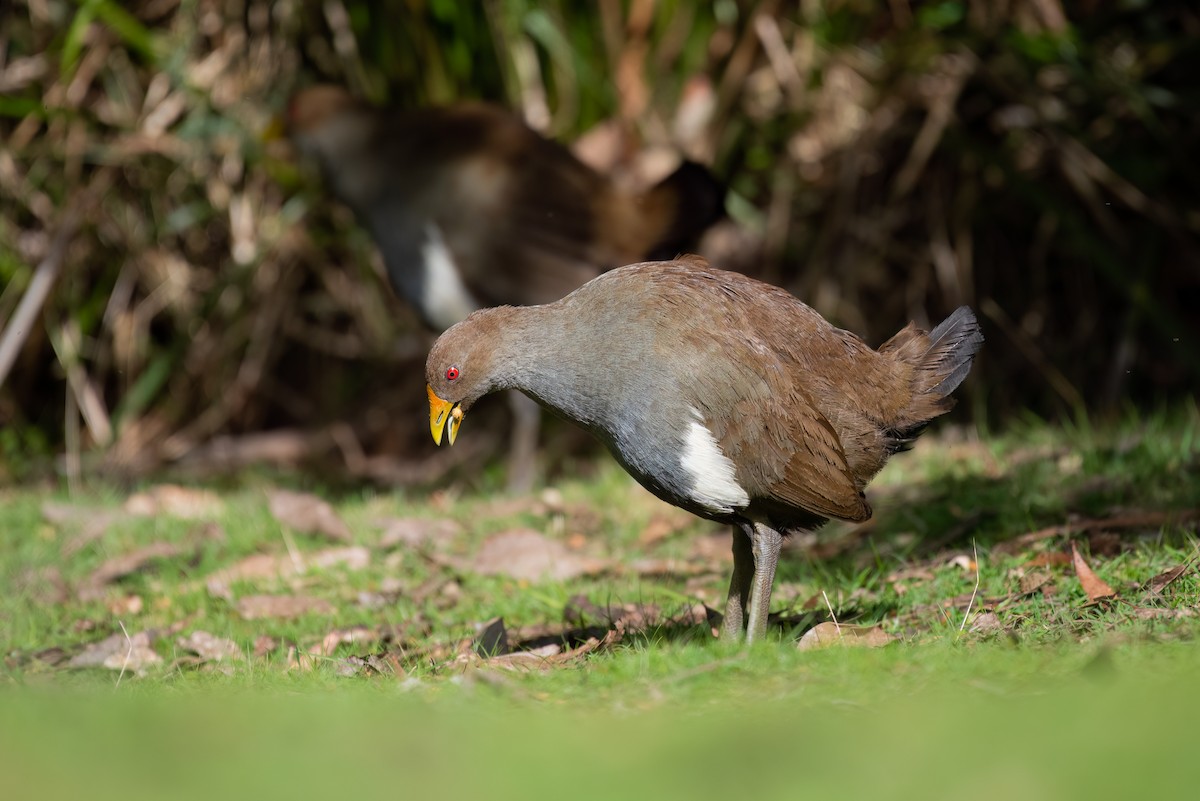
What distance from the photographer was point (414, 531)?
223 inches

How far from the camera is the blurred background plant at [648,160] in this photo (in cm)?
765

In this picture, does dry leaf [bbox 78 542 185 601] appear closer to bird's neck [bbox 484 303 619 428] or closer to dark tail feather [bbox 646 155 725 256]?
bird's neck [bbox 484 303 619 428]

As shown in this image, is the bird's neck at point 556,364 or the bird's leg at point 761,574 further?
the bird's neck at point 556,364

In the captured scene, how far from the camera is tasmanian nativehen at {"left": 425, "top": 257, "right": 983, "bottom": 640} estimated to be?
3.71 metres

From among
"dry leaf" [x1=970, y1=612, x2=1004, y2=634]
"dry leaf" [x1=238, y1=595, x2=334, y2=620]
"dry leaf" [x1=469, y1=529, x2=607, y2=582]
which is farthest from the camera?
"dry leaf" [x1=469, y1=529, x2=607, y2=582]

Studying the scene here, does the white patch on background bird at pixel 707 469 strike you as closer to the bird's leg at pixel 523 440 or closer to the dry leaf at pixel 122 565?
the dry leaf at pixel 122 565

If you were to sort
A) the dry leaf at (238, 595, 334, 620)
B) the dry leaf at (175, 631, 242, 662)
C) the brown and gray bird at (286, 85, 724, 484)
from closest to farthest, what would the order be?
the dry leaf at (175, 631, 242, 662) → the dry leaf at (238, 595, 334, 620) → the brown and gray bird at (286, 85, 724, 484)

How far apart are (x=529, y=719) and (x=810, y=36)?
6.07 m

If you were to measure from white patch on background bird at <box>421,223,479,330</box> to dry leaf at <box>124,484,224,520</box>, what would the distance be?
1392mm

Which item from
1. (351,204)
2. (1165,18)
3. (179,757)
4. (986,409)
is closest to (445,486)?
(351,204)

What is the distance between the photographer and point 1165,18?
7.58 m

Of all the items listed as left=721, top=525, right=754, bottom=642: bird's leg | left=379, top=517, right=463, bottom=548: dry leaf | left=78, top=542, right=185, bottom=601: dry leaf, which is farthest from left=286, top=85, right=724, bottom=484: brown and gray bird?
left=721, top=525, right=754, bottom=642: bird's leg

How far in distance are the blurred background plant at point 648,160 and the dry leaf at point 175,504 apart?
1269 millimetres

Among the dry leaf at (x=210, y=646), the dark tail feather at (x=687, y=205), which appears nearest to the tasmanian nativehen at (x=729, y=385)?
the dry leaf at (x=210, y=646)
